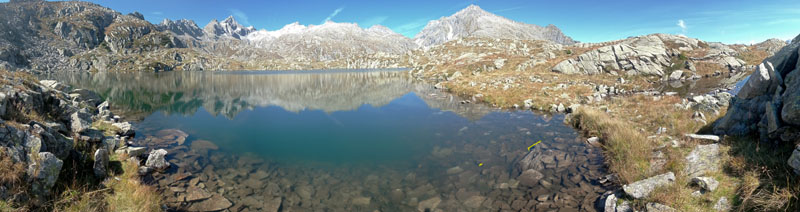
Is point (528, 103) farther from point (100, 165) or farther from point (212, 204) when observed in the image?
point (100, 165)

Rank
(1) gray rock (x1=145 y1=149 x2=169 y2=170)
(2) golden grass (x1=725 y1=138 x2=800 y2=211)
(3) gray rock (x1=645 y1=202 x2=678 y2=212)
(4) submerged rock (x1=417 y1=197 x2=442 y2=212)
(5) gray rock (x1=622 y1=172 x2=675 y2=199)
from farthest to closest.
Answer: (1) gray rock (x1=145 y1=149 x2=169 y2=170) < (4) submerged rock (x1=417 y1=197 x2=442 y2=212) < (5) gray rock (x1=622 y1=172 x2=675 y2=199) < (3) gray rock (x1=645 y1=202 x2=678 y2=212) < (2) golden grass (x1=725 y1=138 x2=800 y2=211)

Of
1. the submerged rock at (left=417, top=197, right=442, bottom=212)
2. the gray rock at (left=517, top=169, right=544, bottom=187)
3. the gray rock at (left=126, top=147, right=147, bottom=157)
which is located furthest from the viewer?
the gray rock at (left=126, top=147, right=147, bottom=157)

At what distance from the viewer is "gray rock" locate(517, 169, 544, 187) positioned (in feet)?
45.2

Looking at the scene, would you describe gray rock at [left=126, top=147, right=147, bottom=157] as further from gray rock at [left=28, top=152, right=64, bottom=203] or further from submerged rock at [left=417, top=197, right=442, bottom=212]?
submerged rock at [left=417, top=197, right=442, bottom=212]

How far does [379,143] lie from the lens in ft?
71.9

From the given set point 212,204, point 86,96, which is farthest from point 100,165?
point 86,96

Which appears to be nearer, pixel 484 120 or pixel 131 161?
pixel 131 161

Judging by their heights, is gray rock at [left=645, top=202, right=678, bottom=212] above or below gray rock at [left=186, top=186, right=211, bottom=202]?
above

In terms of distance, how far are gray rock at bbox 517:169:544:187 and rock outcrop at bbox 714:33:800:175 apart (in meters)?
7.80

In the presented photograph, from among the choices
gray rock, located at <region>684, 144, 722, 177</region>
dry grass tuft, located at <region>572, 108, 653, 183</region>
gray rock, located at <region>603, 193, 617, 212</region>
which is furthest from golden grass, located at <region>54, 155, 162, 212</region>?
gray rock, located at <region>684, 144, 722, 177</region>

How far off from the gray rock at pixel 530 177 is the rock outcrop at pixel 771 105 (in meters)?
7.80

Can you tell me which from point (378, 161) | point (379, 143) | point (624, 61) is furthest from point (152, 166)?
point (624, 61)

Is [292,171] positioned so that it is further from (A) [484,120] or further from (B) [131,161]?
(A) [484,120]

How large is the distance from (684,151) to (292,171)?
18668 mm
